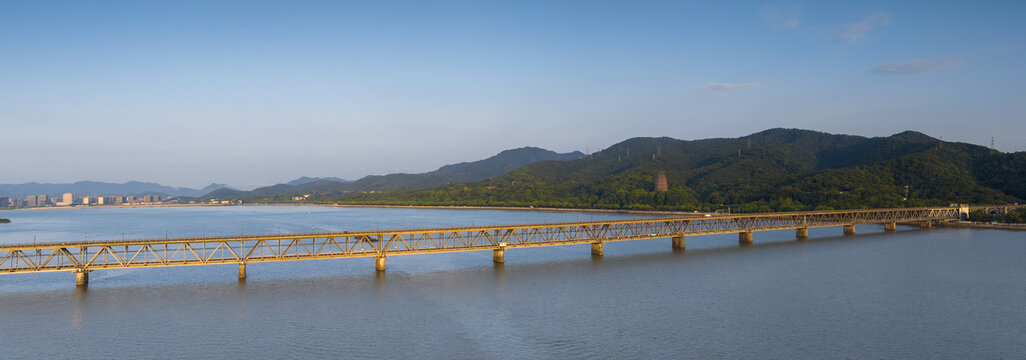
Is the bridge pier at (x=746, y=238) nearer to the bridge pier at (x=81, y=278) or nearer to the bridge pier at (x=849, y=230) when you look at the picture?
→ the bridge pier at (x=849, y=230)

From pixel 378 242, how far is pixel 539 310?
26.9 m

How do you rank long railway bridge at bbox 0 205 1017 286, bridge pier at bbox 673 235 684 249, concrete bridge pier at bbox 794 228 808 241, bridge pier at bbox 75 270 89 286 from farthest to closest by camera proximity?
concrete bridge pier at bbox 794 228 808 241 → bridge pier at bbox 673 235 684 249 → long railway bridge at bbox 0 205 1017 286 → bridge pier at bbox 75 270 89 286

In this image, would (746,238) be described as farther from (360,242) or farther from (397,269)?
(360,242)

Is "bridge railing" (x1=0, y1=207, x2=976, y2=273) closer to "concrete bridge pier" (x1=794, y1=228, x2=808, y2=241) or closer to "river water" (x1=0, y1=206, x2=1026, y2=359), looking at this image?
"concrete bridge pier" (x1=794, y1=228, x2=808, y2=241)

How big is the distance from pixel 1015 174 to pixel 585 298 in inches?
6682

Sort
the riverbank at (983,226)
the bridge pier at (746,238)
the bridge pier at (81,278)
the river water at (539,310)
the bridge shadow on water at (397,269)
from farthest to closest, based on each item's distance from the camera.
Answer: the riverbank at (983,226) < the bridge pier at (746,238) < the bridge shadow on water at (397,269) < the bridge pier at (81,278) < the river water at (539,310)

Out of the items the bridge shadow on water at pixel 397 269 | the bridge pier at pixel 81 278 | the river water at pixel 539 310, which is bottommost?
the river water at pixel 539 310

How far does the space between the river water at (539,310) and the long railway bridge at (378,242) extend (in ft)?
7.36

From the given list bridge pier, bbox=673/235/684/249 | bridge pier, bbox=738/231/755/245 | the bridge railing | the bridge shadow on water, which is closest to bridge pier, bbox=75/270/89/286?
the bridge railing

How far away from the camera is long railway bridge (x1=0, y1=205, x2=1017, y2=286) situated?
2101 inches

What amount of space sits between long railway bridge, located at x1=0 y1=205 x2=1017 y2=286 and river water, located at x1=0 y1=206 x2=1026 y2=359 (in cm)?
224

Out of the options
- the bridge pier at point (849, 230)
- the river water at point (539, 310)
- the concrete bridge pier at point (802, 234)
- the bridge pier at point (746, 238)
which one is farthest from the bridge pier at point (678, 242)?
the bridge pier at point (849, 230)

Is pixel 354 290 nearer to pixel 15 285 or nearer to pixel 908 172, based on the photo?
pixel 15 285

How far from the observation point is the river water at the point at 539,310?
34.2m
